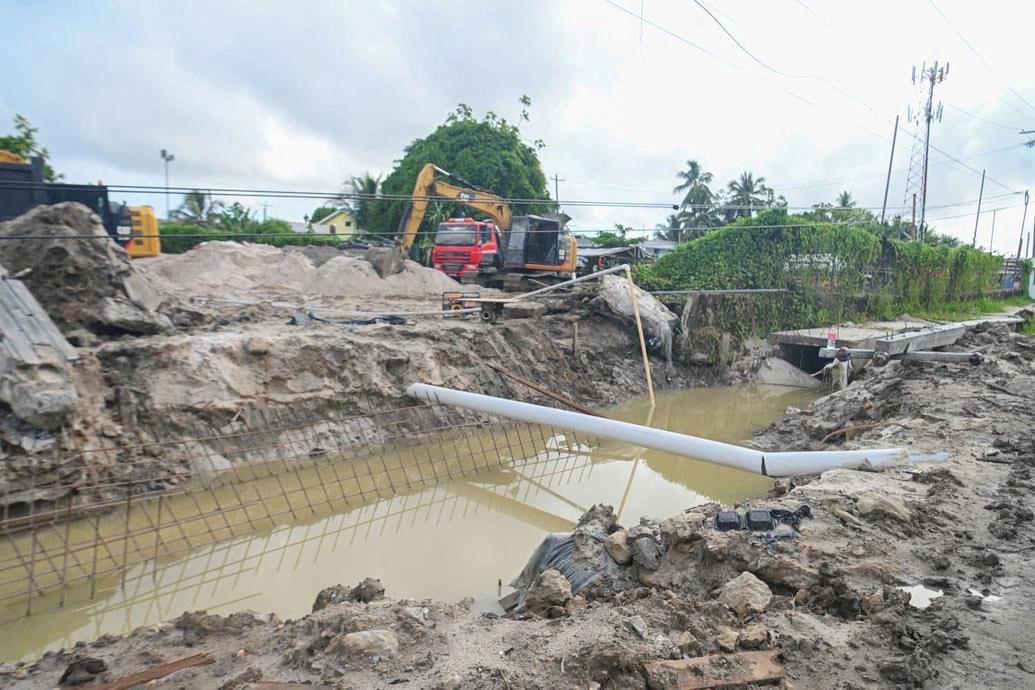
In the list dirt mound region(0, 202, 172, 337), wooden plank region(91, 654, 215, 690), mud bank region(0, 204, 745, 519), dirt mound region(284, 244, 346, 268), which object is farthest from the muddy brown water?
dirt mound region(284, 244, 346, 268)

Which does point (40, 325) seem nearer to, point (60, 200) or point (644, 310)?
point (60, 200)

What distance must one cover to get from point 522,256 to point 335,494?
9.99m

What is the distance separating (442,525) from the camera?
707cm

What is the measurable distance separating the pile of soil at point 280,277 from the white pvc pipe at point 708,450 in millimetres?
9936

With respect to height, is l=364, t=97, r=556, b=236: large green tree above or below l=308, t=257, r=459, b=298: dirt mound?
above

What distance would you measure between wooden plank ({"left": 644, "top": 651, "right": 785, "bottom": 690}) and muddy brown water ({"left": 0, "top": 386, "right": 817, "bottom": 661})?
2265 millimetres

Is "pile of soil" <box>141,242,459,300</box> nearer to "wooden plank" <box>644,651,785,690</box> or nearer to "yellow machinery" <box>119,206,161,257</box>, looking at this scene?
"yellow machinery" <box>119,206,161,257</box>

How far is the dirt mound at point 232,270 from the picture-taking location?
1714 centimetres

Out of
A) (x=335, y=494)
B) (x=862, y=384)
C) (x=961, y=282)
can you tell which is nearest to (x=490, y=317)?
(x=335, y=494)

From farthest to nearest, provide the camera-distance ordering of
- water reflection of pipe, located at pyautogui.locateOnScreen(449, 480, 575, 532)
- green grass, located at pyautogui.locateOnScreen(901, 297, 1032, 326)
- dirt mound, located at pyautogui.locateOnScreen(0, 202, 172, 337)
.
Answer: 1. green grass, located at pyautogui.locateOnScreen(901, 297, 1032, 326)
2. dirt mound, located at pyautogui.locateOnScreen(0, 202, 172, 337)
3. water reflection of pipe, located at pyautogui.locateOnScreen(449, 480, 575, 532)

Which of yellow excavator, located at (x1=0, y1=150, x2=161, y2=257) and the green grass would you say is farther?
the green grass

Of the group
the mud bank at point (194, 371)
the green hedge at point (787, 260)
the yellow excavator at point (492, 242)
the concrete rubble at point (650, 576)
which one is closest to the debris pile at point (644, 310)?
the mud bank at point (194, 371)

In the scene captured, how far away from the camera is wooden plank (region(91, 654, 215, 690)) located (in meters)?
3.24

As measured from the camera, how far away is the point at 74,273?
8523mm
